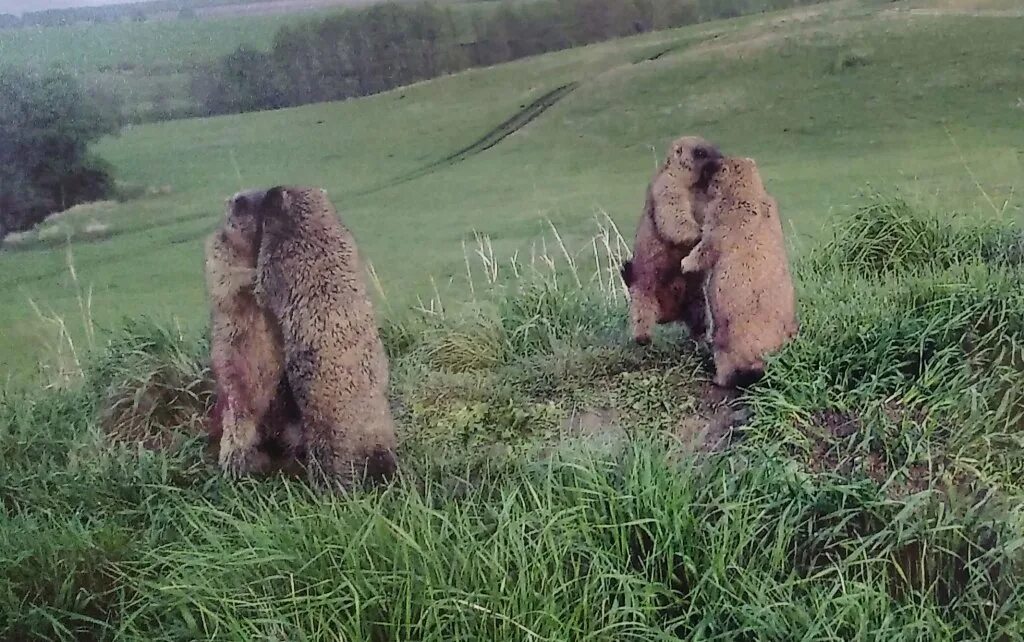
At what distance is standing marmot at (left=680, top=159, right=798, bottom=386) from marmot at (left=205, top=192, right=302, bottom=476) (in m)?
1.07

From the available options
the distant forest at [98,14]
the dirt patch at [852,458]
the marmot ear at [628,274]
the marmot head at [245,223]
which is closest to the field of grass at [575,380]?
the dirt patch at [852,458]

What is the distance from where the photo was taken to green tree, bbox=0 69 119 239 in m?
2.85

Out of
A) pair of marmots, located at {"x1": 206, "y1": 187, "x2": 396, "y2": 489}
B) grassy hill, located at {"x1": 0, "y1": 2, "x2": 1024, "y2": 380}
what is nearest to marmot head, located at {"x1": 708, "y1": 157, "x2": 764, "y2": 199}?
grassy hill, located at {"x1": 0, "y1": 2, "x2": 1024, "y2": 380}

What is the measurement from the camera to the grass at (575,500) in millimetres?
1785

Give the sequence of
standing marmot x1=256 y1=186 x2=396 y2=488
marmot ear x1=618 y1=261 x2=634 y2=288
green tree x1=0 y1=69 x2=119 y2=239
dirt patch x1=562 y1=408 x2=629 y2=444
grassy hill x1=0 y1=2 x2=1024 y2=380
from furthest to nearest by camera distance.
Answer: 1. grassy hill x1=0 y1=2 x2=1024 y2=380
2. green tree x1=0 y1=69 x2=119 y2=239
3. marmot ear x1=618 y1=261 x2=634 y2=288
4. dirt patch x1=562 y1=408 x2=629 y2=444
5. standing marmot x1=256 y1=186 x2=396 y2=488

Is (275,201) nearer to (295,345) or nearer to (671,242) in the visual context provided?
(295,345)

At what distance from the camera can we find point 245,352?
2.12 metres

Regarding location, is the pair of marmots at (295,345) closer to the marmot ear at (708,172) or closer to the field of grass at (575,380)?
the field of grass at (575,380)

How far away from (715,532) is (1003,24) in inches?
104

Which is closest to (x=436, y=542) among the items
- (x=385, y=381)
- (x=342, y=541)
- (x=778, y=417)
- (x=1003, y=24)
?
(x=342, y=541)

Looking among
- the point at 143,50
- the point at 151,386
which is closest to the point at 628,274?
the point at 151,386

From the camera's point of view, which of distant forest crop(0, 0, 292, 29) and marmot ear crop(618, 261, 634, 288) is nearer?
marmot ear crop(618, 261, 634, 288)

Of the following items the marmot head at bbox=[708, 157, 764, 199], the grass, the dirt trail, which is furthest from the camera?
the dirt trail

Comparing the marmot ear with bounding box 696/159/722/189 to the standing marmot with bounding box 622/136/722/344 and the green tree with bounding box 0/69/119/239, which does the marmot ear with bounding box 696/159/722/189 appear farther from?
the green tree with bounding box 0/69/119/239
